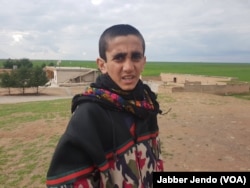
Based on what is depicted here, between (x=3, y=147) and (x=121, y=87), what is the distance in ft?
24.0

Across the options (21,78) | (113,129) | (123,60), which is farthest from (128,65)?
(21,78)

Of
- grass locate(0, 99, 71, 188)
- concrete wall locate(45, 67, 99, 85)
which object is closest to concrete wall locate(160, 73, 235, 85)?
concrete wall locate(45, 67, 99, 85)

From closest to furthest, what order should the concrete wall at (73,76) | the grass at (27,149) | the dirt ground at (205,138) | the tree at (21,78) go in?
the grass at (27,149), the dirt ground at (205,138), the tree at (21,78), the concrete wall at (73,76)

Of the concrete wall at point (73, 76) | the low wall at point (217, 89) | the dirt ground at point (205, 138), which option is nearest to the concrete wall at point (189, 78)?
the concrete wall at point (73, 76)

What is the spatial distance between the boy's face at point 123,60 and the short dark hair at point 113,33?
20mm

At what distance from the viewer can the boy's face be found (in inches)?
54.7

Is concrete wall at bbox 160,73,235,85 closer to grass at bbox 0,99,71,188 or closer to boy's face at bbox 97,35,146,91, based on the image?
grass at bbox 0,99,71,188

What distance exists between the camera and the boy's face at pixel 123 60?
139cm

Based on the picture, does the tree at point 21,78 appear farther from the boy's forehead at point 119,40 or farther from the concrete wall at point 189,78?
the boy's forehead at point 119,40

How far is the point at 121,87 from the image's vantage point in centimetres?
140

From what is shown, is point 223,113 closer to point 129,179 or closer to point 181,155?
point 181,155

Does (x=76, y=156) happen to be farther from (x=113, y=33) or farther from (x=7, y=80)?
(x=7, y=80)

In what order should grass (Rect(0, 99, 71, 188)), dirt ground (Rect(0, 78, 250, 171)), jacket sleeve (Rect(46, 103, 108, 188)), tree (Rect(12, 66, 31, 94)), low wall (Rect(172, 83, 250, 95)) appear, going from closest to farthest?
jacket sleeve (Rect(46, 103, 108, 188))
grass (Rect(0, 99, 71, 188))
dirt ground (Rect(0, 78, 250, 171))
low wall (Rect(172, 83, 250, 95))
tree (Rect(12, 66, 31, 94))

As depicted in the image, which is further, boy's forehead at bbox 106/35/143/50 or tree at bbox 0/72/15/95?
tree at bbox 0/72/15/95
